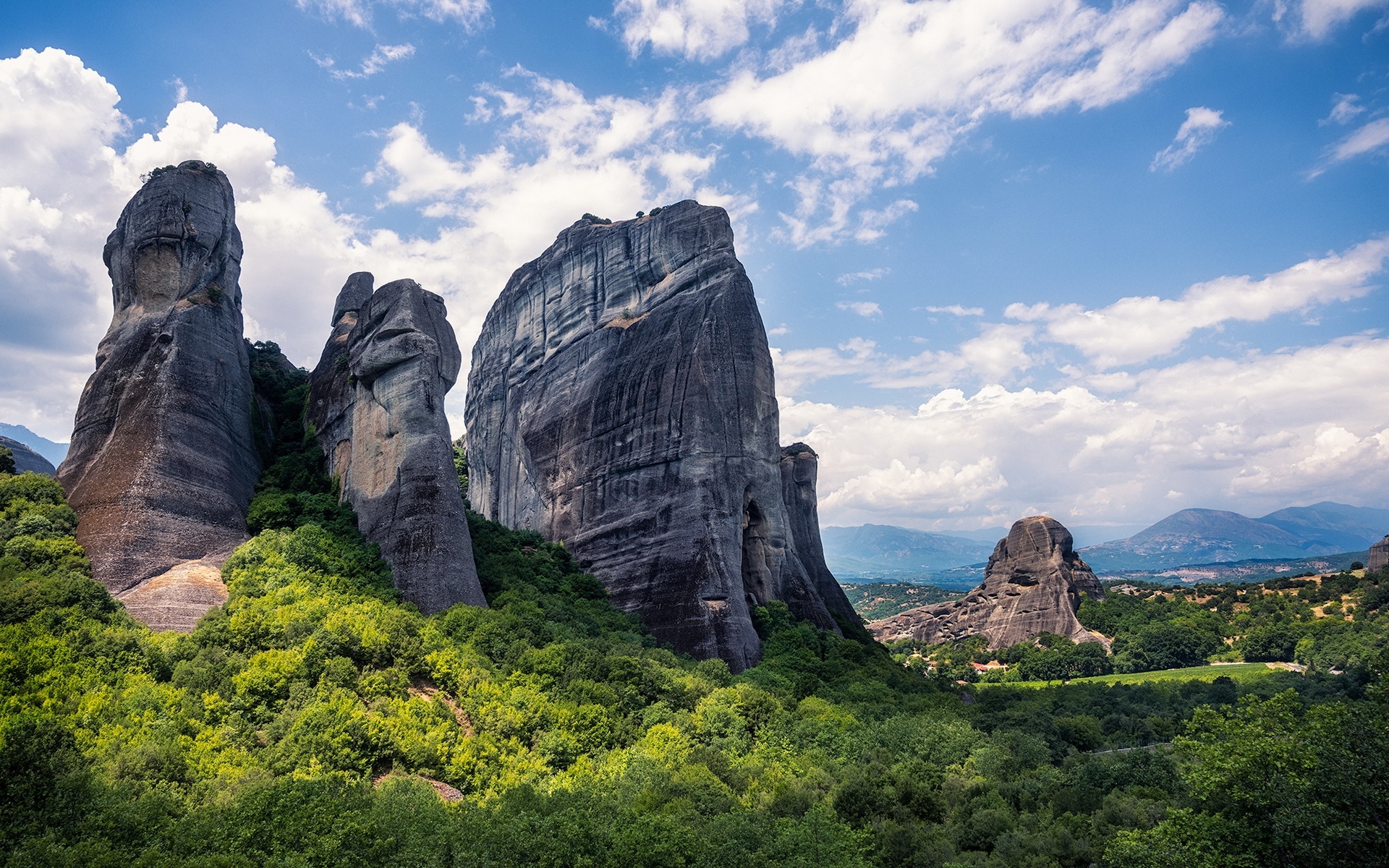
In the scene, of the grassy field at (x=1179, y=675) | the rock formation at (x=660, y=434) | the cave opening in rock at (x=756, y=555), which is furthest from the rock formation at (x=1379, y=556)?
the cave opening in rock at (x=756, y=555)

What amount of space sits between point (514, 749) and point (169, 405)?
2087 cm

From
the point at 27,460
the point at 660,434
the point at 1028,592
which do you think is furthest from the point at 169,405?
the point at 1028,592

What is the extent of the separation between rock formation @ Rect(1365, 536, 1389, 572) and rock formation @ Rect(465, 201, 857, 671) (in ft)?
216

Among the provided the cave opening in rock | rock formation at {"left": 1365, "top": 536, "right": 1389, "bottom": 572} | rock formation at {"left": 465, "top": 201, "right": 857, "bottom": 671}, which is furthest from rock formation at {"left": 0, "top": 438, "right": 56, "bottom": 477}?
rock formation at {"left": 1365, "top": 536, "right": 1389, "bottom": 572}

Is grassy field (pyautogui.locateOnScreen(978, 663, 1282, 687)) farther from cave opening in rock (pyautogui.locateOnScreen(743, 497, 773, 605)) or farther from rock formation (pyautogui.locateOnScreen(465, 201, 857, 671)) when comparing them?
cave opening in rock (pyautogui.locateOnScreen(743, 497, 773, 605))

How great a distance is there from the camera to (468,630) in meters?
28.4

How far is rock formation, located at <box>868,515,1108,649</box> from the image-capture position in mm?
86625

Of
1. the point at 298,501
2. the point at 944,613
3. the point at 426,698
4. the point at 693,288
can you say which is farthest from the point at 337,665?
the point at 944,613

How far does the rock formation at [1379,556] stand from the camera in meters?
80.8

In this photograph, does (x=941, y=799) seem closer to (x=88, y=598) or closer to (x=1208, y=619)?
(x=88, y=598)

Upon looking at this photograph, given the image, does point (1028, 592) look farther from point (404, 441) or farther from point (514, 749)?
point (514, 749)

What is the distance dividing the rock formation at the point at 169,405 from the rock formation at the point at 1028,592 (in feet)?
266

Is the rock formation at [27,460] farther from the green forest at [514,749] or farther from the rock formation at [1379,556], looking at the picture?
the rock formation at [1379,556]

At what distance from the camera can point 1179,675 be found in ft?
214
